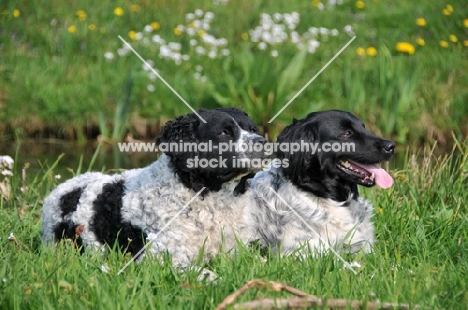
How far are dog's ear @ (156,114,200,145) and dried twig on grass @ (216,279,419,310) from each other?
1.52 metres

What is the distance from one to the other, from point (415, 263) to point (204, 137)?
57.4 inches

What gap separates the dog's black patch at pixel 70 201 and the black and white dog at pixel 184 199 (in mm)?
154

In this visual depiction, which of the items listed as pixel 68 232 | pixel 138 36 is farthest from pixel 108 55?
pixel 68 232

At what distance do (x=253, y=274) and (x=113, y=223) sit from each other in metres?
1.25

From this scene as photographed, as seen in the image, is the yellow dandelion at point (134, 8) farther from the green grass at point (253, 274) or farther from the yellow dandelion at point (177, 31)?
the green grass at point (253, 274)

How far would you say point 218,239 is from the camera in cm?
507

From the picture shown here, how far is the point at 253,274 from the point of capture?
4.30m

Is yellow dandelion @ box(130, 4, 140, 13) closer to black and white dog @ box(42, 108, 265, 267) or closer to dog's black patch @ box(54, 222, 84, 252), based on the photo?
dog's black patch @ box(54, 222, 84, 252)

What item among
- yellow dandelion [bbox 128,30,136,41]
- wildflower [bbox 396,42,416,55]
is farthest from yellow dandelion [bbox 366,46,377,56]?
yellow dandelion [bbox 128,30,136,41]

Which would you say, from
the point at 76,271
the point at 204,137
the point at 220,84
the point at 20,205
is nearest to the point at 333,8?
the point at 220,84

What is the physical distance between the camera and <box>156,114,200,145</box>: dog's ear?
506 centimetres

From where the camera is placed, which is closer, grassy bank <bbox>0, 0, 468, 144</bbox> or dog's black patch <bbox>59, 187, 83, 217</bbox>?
dog's black patch <bbox>59, 187, 83, 217</bbox>

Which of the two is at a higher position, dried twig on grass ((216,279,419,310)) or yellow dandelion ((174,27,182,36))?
yellow dandelion ((174,27,182,36))

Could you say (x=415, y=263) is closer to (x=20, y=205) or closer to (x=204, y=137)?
(x=204, y=137)
